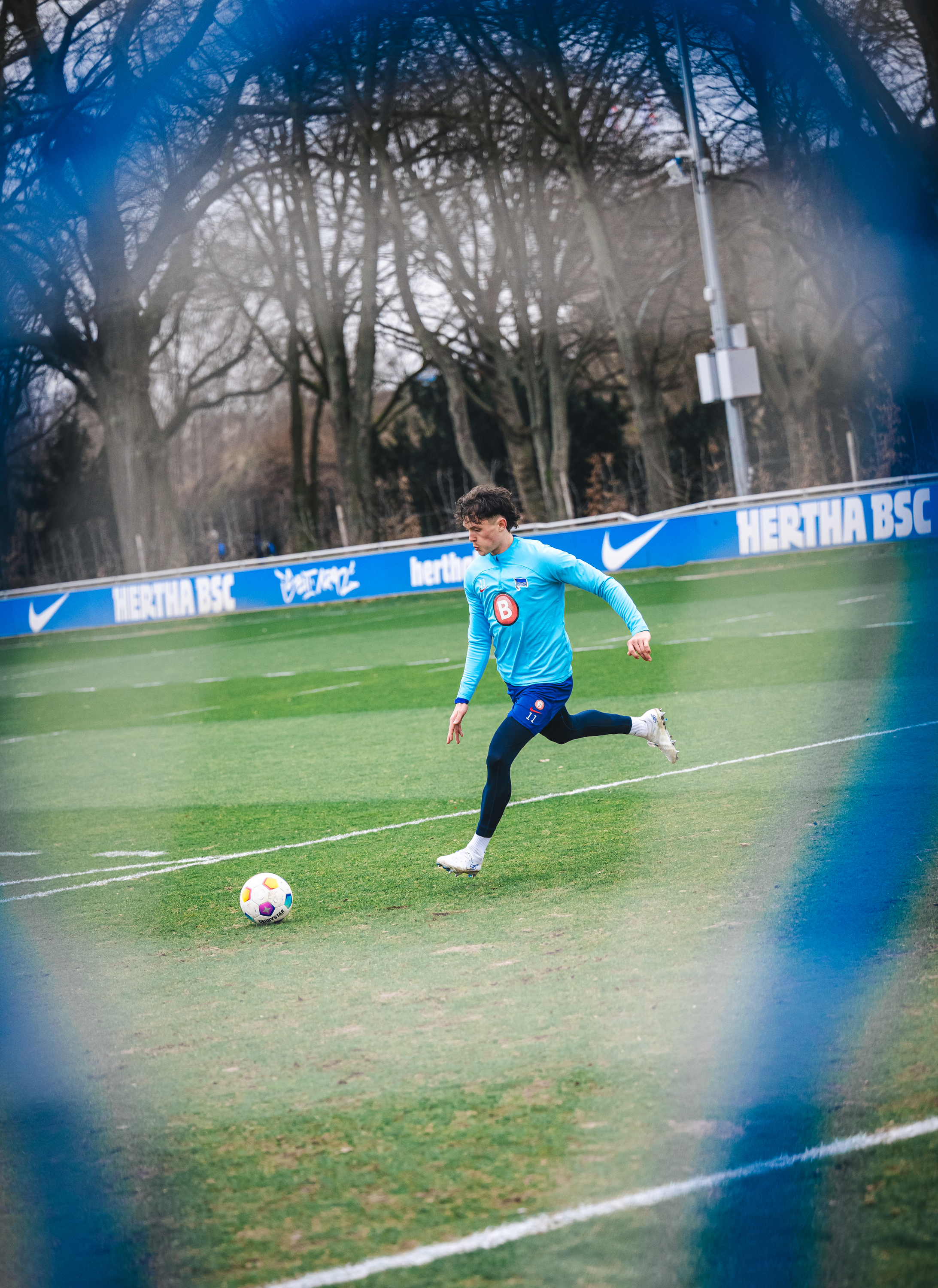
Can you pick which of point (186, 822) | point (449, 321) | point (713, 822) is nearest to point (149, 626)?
point (449, 321)

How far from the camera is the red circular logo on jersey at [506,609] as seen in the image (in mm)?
7316

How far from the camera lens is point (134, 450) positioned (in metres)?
37.5

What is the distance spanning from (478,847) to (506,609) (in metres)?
1.20

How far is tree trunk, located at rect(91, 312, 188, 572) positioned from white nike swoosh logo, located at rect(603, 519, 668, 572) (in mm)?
14309

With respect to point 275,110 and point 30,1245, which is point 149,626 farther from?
point 30,1245

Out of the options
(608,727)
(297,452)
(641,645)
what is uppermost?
(297,452)

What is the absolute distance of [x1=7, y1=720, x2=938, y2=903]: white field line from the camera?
27.9ft

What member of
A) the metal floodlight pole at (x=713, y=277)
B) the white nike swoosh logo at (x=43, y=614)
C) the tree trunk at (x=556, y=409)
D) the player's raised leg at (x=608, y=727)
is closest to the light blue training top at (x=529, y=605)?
the player's raised leg at (x=608, y=727)

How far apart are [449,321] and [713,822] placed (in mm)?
34365

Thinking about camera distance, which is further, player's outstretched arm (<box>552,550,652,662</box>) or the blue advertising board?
the blue advertising board

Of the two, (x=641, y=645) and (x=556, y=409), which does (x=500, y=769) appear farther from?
(x=556, y=409)

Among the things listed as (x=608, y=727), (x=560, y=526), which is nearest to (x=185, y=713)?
(x=608, y=727)

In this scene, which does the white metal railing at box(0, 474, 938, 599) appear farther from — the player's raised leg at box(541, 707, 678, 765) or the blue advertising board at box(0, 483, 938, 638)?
the player's raised leg at box(541, 707, 678, 765)


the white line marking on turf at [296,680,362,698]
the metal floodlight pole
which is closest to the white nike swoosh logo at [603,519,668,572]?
the metal floodlight pole
